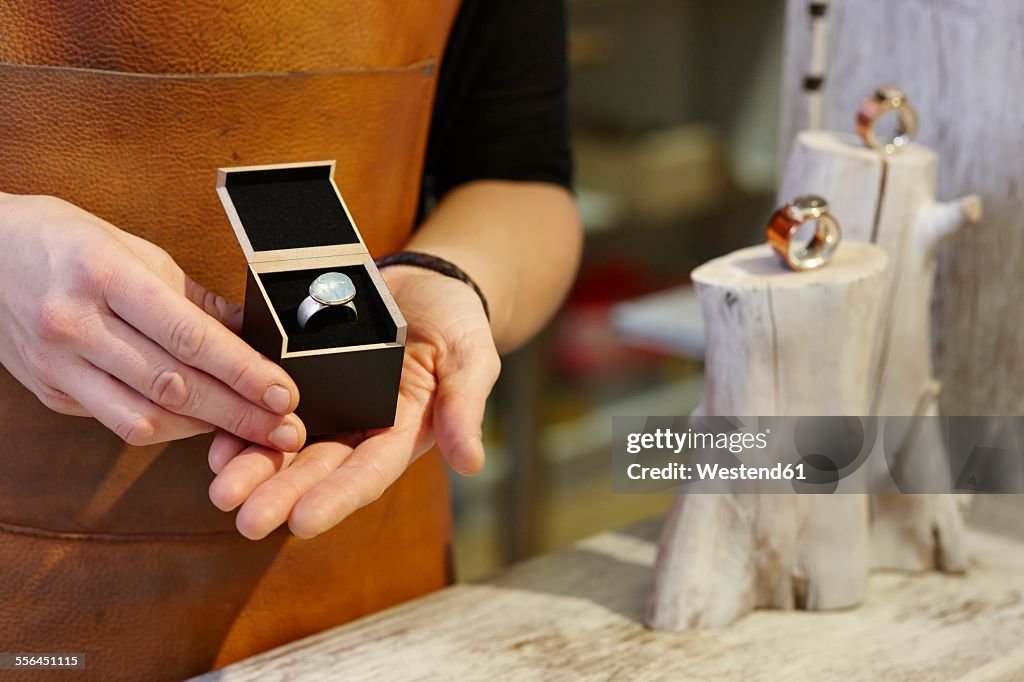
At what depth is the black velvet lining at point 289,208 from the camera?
2.38ft

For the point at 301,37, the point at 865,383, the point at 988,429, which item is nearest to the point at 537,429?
the point at 988,429

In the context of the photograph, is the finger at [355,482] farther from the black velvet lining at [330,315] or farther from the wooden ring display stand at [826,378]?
the wooden ring display stand at [826,378]

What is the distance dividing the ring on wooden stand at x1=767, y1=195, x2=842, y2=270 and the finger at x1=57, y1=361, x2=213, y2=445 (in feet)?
1.49

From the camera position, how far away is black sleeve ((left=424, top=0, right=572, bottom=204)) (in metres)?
0.97

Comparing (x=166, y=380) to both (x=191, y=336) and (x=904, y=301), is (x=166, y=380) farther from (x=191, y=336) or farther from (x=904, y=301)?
(x=904, y=301)

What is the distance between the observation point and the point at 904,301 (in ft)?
3.28

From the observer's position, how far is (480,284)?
901 mm

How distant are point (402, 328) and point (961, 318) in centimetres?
68

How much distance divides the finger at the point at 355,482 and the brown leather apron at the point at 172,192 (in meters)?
0.19

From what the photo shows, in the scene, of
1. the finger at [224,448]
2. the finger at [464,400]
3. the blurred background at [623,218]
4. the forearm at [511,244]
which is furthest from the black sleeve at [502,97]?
the blurred background at [623,218]

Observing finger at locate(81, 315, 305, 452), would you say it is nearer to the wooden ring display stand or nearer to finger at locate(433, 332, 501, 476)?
finger at locate(433, 332, 501, 476)

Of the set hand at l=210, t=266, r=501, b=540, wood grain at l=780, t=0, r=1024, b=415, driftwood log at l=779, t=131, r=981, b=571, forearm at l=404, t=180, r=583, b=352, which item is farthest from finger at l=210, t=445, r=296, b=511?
wood grain at l=780, t=0, r=1024, b=415

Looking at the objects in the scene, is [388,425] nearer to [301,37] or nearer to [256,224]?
[256,224]

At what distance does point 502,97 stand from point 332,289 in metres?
0.38
